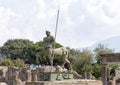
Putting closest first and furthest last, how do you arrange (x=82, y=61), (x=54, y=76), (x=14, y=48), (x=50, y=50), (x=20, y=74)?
(x=54, y=76)
(x=50, y=50)
(x=20, y=74)
(x=82, y=61)
(x=14, y=48)

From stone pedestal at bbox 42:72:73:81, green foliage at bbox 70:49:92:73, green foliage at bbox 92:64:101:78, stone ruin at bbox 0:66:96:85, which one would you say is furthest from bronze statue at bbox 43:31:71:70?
green foliage at bbox 70:49:92:73

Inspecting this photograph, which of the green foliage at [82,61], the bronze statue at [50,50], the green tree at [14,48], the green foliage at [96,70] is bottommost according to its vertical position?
the bronze statue at [50,50]

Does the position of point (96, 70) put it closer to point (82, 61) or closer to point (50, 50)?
point (82, 61)

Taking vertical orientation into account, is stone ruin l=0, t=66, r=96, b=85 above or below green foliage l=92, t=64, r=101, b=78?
below

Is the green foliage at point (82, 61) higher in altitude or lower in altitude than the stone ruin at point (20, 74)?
higher

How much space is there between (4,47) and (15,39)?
3652mm

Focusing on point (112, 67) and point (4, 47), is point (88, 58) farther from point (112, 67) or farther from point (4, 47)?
point (4, 47)

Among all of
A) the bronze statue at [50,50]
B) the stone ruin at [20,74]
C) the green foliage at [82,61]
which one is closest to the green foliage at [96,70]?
the green foliage at [82,61]

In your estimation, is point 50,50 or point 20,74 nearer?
point 50,50

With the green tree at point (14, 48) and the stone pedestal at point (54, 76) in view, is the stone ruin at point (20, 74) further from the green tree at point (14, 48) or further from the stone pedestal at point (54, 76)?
the green tree at point (14, 48)

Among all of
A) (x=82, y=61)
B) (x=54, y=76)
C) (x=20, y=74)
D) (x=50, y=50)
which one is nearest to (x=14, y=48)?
(x=82, y=61)

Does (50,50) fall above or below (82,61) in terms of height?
below

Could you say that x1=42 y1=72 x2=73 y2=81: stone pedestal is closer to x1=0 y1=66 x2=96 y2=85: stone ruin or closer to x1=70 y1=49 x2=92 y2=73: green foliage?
x1=0 y1=66 x2=96 y2=85: stone ruin

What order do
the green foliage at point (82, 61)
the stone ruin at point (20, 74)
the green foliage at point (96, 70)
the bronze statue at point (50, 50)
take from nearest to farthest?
the bronze statue at point (50, 50) < the stone ruin at point (20, 74) < the green foliage at point (96, 70) < the green foliage at point (82, 61)
